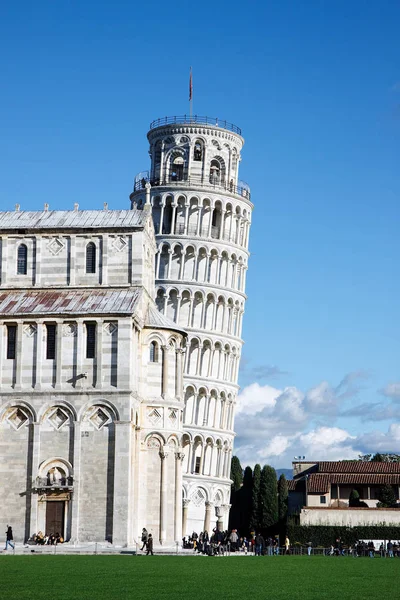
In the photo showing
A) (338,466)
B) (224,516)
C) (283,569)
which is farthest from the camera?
(338,466)

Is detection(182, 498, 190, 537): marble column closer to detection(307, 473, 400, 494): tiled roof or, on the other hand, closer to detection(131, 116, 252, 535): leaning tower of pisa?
detection(131, 116, 252, 535): leaning tower of pisa

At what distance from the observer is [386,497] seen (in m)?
104

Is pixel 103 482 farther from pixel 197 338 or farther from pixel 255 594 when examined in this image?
pixel 197 338

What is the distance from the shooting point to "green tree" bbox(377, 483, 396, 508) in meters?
102

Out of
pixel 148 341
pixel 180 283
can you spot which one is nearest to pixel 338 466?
pixel 180 283

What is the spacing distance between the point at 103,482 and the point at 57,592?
101ft

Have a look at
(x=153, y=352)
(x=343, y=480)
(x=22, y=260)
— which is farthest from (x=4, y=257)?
(x=343, y=480)

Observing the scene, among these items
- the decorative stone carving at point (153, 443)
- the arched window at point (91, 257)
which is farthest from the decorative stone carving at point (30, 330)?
the decorative stone carving at point (153, 443)

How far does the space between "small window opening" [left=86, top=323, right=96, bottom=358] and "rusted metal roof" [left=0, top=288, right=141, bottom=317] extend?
78cm

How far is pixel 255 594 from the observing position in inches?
1047

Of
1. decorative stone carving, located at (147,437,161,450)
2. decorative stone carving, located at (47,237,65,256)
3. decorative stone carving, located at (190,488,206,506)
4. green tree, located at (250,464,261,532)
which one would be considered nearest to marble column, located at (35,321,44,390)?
decorative stone carving, located at (47,237,65,256)

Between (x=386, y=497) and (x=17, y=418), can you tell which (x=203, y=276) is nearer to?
(x=386, y=497)

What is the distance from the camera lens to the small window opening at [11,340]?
5919cm

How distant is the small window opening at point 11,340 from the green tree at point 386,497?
5310 centimetres
